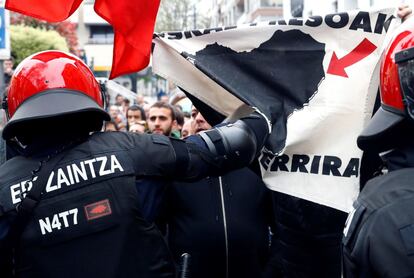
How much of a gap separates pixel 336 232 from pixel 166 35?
1.28 meters

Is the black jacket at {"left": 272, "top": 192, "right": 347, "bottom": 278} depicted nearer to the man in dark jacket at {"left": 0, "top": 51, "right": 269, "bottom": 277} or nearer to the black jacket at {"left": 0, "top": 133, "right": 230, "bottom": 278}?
the man in dark jacket at {"left": 0, "top": 51, "right": 269, "bottom": 277}

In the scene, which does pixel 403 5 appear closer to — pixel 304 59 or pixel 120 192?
pixel 304 59

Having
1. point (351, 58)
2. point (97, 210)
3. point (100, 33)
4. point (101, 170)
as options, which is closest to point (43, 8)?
A: point (101, 170)

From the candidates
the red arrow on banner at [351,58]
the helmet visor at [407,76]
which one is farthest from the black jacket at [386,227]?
the red arrow on banner at [351,58]

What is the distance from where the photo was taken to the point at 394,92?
6.80ft

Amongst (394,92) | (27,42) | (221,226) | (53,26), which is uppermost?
(394,92)

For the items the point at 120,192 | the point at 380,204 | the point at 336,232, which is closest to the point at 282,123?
the point at 336,232

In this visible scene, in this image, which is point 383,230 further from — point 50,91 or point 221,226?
point 221,226

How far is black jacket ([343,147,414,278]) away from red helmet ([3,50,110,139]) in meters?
1.03

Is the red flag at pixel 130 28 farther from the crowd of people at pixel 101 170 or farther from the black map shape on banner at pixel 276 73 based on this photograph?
the crowd of people at pixel 101 170

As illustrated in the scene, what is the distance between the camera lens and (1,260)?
233 cm

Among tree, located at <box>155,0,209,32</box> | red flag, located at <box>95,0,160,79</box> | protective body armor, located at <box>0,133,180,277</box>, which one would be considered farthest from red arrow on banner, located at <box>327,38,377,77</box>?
tree, located at <box>155,0,209,32</box>

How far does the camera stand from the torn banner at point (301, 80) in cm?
305

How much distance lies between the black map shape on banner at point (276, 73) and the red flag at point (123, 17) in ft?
0.90
